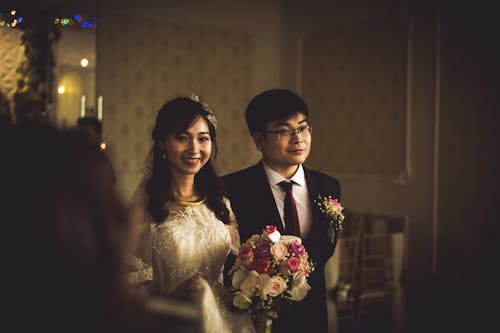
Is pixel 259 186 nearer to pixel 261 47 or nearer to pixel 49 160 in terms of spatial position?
pixel 49 160

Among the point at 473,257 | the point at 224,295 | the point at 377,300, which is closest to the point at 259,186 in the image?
the point at 224,295

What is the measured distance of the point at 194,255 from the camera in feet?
9.04

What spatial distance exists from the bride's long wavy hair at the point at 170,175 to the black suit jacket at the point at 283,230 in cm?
11

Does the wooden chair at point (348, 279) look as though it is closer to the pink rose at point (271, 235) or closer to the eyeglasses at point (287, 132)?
the eyeglasses at point (287, 132)

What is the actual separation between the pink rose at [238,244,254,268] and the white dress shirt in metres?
0.55

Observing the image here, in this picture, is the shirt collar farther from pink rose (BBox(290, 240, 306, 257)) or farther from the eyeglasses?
pink rose (BBox(290, 240, 306, 257))

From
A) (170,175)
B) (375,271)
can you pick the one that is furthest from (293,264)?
(375,271)

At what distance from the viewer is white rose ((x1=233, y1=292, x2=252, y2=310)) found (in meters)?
2.44

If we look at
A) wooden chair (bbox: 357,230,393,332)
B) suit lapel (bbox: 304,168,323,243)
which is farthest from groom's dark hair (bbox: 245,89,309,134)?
wooden chair (bbox: 357,230,393,332)

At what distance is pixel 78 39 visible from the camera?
688 centimetres

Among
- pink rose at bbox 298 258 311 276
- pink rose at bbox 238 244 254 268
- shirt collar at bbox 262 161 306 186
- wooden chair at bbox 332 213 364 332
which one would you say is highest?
shirt collar at bbox 262 161 306 186

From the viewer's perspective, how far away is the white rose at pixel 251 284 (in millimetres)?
2426

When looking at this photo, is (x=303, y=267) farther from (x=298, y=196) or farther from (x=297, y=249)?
(x=298, y=196)

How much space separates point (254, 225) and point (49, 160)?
2112 mm
